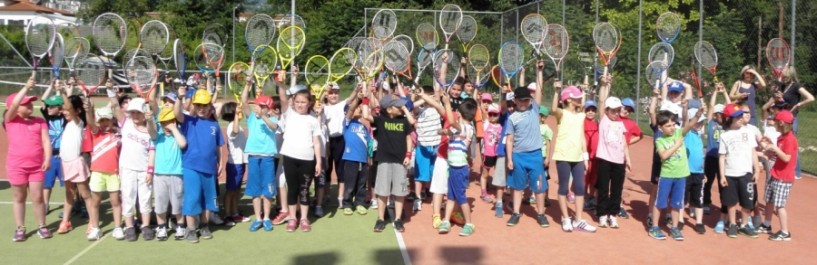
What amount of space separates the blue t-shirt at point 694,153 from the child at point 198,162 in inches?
194

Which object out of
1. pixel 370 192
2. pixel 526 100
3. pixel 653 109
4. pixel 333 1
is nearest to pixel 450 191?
pixel 526 100

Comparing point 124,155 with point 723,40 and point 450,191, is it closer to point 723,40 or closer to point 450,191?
point 450,191

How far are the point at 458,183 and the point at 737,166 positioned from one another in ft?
9.38

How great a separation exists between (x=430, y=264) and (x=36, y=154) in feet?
12.9

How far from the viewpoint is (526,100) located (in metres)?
7.86

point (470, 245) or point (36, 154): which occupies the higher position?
point (36, 154)

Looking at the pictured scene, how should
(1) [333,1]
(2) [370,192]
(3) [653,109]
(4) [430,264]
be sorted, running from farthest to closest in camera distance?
(1) [333,1] → (2) [370,192] → (3) [653,109] → (4) [430,264]

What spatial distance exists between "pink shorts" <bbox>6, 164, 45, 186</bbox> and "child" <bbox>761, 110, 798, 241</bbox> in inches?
285

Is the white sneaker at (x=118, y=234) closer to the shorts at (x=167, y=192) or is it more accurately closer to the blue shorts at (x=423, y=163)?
the shorts at (x=167, y=192)

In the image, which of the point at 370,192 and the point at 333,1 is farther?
the point at 333,1

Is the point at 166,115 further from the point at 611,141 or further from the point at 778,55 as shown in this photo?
the point at 778,55

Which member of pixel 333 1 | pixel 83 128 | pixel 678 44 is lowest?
pixel 83 128

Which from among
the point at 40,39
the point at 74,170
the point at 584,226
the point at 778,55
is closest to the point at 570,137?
the point at 584,226

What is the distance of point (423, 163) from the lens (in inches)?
339
